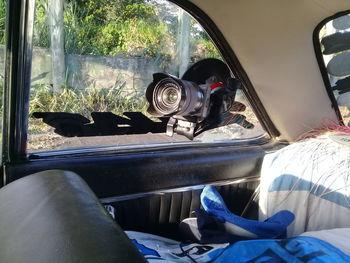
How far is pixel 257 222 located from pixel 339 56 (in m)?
1.03

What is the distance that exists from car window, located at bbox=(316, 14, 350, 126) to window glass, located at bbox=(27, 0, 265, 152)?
1.81ft

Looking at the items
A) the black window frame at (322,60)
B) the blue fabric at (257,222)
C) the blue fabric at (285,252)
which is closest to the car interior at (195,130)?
the black window frame at (322,60)

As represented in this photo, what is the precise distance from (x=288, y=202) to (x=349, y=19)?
3.07 ft

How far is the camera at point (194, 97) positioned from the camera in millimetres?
1436

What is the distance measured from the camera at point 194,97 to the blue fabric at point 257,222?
338mm

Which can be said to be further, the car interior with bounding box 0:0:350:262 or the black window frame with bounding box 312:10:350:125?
the black window frame with bounding box 312:10:350:125

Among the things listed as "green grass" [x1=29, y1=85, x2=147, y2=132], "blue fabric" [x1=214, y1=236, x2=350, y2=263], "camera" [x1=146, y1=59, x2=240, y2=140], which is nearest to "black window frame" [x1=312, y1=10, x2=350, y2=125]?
"camera" [x1=146, y1=59, x2=240, y2=140]

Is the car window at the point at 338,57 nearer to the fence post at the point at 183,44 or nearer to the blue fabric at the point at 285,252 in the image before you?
the fence post at the point at 183,44

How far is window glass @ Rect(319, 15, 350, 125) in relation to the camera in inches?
69.2

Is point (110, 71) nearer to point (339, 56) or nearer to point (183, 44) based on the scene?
point (183, 44)

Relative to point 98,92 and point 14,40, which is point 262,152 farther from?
point 14,40

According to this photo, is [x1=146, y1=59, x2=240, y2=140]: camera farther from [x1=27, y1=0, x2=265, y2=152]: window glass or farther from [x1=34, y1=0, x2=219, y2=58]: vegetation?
[x1=34, y1=0, x2=219, y2=58]: vegetation

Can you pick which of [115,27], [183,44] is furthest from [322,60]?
[115,27]

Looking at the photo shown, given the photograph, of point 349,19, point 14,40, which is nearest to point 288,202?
point 349,19
